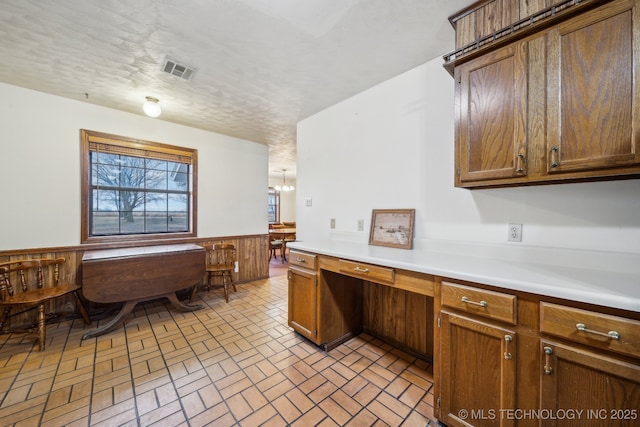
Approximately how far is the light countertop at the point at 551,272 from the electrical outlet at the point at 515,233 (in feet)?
0.34

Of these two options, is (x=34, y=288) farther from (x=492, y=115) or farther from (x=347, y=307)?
(x=492, y=115)

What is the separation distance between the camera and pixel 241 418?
1.38m

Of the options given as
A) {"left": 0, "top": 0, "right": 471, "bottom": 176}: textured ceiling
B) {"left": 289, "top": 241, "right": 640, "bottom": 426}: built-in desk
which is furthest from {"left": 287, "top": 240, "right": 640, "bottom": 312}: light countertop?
{"left": 0, "top": 0, "right": 471, "bottom": 176}: textured ceiling

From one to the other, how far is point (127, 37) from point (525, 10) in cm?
248

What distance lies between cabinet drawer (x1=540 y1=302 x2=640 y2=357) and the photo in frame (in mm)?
1036

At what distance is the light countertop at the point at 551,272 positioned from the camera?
89cm

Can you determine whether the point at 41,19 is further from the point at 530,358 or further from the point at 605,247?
the point at 605,247

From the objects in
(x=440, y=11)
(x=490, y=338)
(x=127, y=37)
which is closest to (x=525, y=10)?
(x=440, y=11)

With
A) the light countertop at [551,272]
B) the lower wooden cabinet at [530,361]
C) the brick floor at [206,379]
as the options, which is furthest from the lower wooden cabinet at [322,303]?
the lower wooden cabinet at [530,361]

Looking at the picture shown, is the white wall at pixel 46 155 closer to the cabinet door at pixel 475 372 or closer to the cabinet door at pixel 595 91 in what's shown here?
the cabinet door at pixel 475 372

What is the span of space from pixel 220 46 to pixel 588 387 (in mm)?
2722

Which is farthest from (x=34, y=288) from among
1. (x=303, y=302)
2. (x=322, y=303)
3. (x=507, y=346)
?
(x=507, y=346)

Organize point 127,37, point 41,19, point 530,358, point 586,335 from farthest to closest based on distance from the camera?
point 127,37, point 41,19, point 530,358, point 586,335

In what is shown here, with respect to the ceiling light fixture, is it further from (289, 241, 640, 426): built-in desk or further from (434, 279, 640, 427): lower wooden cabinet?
(434, 279, 640, 427): lower wooden cabinet
